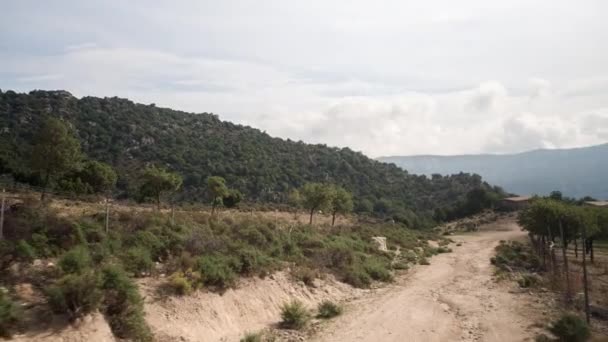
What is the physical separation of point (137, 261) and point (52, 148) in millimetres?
15651

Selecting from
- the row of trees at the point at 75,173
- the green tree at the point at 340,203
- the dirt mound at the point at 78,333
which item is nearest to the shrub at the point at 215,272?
the dirt mound at the point at 78,333

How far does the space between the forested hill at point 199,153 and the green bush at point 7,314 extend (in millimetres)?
37763

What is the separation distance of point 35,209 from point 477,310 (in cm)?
1975

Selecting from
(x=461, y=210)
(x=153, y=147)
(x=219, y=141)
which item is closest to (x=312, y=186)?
(x=153, y=147)

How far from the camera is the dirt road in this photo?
1578cm

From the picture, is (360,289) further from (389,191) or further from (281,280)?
(389,191)

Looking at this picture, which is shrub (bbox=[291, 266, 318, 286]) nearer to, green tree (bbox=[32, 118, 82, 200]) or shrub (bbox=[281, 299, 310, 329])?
shrub (bbox=[281, 299, 310, 329])

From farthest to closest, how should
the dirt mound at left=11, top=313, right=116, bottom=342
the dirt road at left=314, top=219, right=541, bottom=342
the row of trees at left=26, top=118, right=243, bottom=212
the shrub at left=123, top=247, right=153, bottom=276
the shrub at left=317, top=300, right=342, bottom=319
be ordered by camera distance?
1. the row of trees at left=26, top=118, right=243, bottom=212
2. the shrub at left=317, top=300, right=342, bottom=319
3. the dirt road at left=314, top=219, right=541, bottom=342
4. the shrub at left=123, top=247, right=153, bottom=276
5. the dirt mound at left=11, top=313, right=116, bottom=342

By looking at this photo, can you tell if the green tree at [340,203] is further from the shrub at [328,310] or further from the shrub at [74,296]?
the shrub at [74,296]

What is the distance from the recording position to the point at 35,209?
1675cm

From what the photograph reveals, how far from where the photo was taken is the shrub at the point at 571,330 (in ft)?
45.1

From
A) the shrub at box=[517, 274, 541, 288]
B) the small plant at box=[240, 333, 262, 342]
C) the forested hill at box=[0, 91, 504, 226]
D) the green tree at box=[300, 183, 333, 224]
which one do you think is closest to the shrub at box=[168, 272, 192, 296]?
the small plant at box=[240, 333, 262, 342]

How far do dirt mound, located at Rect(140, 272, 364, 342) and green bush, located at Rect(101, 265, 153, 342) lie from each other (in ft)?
2.71

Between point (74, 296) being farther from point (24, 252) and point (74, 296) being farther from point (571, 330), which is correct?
point (571, 330)
